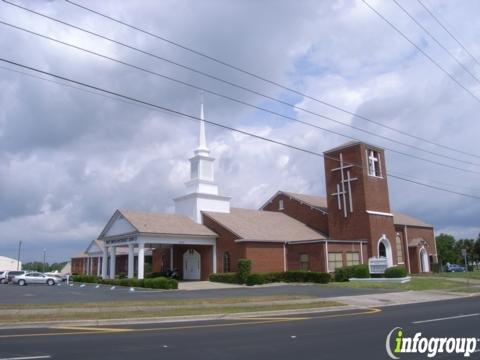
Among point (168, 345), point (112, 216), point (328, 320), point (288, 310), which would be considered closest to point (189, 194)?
point (112, 216)

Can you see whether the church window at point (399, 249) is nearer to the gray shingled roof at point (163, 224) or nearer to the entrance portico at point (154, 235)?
the entrance portico at point (154, 235)

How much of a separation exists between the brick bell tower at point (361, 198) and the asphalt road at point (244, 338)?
27.8 m

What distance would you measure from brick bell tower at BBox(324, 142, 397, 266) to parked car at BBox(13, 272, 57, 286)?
27278mm

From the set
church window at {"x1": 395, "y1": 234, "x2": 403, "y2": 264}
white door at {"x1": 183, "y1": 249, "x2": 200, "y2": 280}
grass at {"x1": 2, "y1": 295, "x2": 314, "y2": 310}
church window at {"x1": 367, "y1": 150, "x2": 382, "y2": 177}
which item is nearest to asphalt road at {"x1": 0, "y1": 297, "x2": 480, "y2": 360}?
grass at {"x1": 2, "y1": 295, "x2": 314, "y2": 310}

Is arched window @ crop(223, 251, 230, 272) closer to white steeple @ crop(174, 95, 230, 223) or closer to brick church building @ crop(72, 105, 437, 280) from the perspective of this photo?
brick church building @ crop(72, 105, 437, 280)

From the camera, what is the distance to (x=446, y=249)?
3354 inches

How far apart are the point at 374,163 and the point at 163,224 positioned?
21.4 metres

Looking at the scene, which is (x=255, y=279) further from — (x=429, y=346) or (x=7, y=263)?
(x=7, y=263)

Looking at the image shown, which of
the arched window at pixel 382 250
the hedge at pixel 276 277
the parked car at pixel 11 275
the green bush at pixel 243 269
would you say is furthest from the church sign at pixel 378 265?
the parked car at pixel 11 275

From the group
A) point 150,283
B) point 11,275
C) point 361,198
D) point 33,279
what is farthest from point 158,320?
point 11,275

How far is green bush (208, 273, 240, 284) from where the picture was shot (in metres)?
36.6

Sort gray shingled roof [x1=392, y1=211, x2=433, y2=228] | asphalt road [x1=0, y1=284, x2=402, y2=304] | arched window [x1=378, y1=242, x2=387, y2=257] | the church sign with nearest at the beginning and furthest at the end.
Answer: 1. asphalt road [x1=0, y1=284, x2=402, y2=304]
2. the church sign
3. arched window [x1=378, y1=242, x2=387, y2=257]
4. gray shingled roof [x1=392, y1=211, x2=433, y2=228]

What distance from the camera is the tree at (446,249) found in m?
83.1

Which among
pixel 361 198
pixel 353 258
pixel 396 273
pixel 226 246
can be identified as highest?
pixel 361 198
